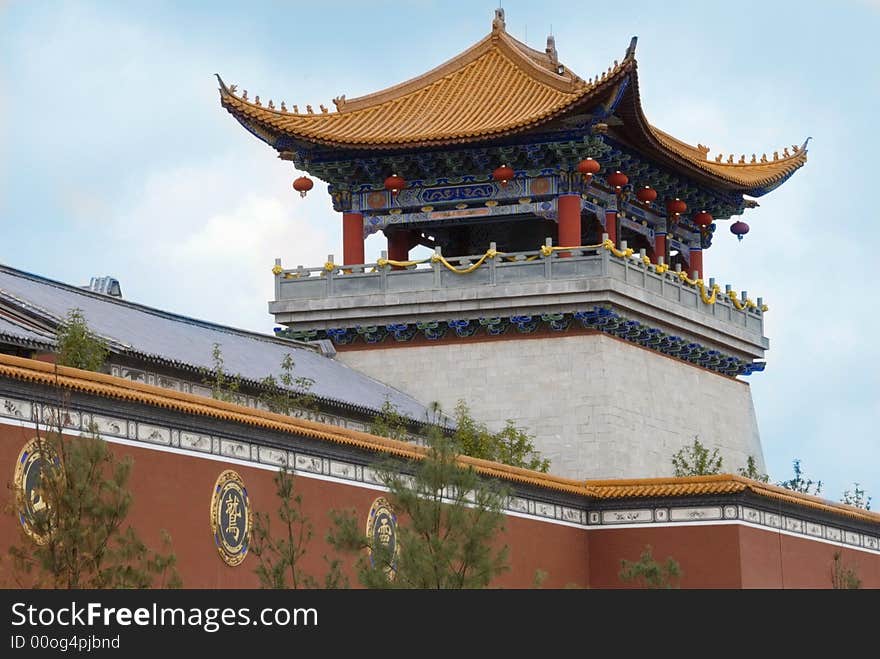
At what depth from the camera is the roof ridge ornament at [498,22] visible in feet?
147

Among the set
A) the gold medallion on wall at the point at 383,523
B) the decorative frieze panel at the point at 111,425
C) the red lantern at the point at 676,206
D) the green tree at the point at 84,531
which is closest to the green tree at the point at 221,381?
the gold medallion on wall at the point at 383,523

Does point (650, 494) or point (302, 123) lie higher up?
point (302, 123)

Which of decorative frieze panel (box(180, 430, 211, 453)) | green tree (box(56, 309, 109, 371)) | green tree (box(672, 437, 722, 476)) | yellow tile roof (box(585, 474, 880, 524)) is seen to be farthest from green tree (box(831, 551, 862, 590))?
green tree (box(56, 309, 109, 371))

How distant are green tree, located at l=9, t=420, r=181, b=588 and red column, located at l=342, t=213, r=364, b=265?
1960cm

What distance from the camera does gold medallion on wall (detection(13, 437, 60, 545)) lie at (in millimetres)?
23797

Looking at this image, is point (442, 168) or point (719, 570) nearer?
point (719, 570)

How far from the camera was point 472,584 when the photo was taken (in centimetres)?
2269

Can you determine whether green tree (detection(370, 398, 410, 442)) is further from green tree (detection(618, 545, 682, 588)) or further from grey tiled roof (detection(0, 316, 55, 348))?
grey tiled roof (detection(0, 316, 55, 348))

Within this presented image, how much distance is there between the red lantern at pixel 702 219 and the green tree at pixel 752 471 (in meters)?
4.79

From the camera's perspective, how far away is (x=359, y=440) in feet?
98.4

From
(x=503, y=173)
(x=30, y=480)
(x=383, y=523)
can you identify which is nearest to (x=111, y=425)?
(x=30, y=480)
